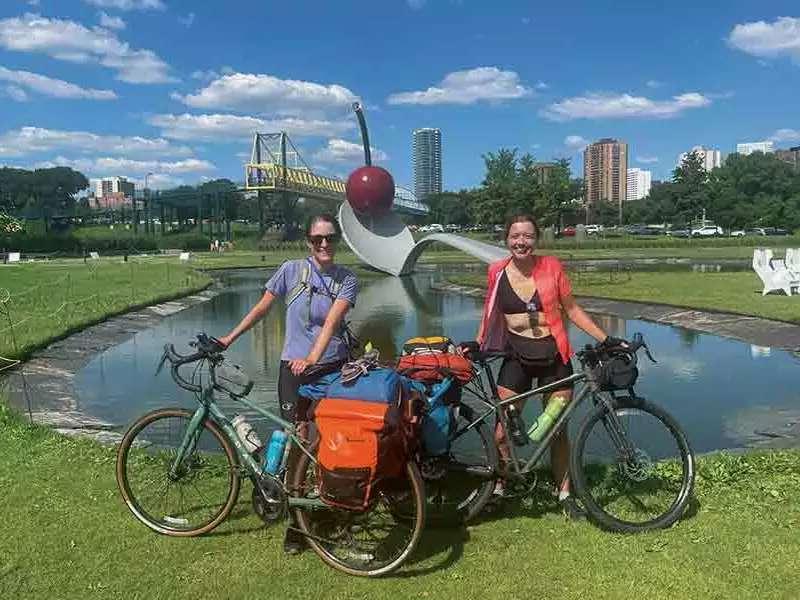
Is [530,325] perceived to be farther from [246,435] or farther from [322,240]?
[246,435]

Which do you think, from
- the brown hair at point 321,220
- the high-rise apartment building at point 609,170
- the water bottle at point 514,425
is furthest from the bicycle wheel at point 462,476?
the high-rise apartment building at point 609,170

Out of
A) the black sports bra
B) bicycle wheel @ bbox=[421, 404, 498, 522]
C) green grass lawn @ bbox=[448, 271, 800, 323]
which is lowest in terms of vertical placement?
green grass lawn @ bbox=[448, 271, 800, 323]

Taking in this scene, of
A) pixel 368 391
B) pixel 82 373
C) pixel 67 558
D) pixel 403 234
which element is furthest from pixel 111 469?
pixel 403 234

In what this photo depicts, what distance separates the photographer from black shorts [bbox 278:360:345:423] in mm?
3697

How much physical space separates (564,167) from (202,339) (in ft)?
207

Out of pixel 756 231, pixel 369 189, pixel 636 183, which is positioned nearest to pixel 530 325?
pixel 369 189

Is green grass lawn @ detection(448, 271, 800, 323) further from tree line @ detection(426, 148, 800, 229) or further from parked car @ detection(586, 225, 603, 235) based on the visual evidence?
parked car @ detection(586, 225, 603, 235)

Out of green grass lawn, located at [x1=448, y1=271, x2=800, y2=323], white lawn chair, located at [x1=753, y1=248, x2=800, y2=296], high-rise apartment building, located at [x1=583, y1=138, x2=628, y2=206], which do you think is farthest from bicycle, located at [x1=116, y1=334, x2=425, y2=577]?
high-rise apartment building, located at [x1=583, y1=138, x2=628, y2=206]

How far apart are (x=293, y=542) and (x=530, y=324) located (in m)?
1.68

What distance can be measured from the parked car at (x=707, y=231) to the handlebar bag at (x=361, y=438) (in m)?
68.2

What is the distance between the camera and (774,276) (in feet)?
57.0

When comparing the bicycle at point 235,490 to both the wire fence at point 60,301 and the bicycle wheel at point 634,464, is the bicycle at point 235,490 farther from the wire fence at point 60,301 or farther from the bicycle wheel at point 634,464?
→ the wire fence at point 60,301

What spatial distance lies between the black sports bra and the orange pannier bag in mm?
414

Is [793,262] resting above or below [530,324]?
below
